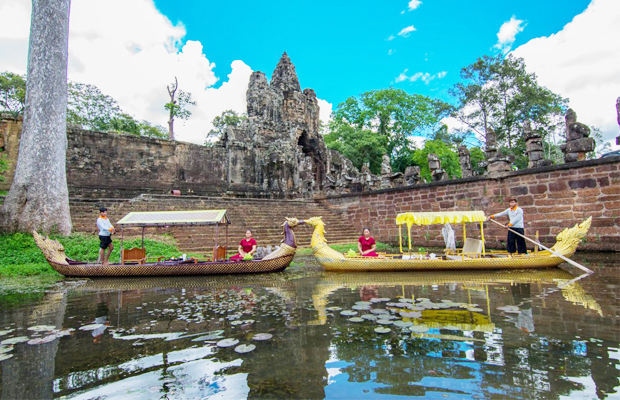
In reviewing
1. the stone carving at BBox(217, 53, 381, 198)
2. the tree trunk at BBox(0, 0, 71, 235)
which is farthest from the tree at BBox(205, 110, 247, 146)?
the tree trunk at BBox(0, 0, 71, 235)

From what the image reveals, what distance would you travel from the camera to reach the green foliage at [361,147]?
35.6m

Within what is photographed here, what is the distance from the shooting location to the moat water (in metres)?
2.22

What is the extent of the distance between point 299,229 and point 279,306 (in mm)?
10157

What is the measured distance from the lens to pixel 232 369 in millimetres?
2510

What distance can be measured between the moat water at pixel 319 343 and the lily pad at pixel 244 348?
16 millimetres

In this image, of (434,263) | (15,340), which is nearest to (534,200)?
(434,263)

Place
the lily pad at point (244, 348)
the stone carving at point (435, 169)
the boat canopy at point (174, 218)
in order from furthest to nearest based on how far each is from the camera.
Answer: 1. the stone carving at point (435, 169)
2. the boat canopy at point (174, 218)
3. the lily pad at point (244, 348)

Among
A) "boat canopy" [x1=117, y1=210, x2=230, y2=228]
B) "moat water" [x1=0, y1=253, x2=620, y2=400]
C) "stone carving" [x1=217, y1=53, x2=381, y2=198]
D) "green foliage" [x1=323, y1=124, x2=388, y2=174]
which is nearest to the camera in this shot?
"moat water" [x1=0, y1=253, x2=620, y2=400]

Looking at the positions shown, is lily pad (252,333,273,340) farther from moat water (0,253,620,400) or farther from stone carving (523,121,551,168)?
stone carving (523,121,551,168)

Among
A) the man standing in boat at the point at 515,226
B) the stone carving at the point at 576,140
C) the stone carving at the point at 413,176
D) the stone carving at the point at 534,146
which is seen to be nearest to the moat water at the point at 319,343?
the man standing in boat at the point at 515,226

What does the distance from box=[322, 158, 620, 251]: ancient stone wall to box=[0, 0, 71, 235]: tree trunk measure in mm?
11901

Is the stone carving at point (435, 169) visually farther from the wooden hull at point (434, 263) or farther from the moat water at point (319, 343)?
the moat water at point (319, 343)

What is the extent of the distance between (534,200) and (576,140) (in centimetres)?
198

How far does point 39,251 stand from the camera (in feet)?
31.9
